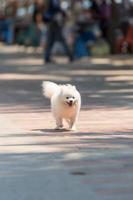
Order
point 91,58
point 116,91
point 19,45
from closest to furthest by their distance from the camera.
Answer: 1. point 116,91
2. point 91,58
3. point 19,45

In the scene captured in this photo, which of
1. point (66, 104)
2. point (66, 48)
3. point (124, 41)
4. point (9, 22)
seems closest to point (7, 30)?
point (9, 22)

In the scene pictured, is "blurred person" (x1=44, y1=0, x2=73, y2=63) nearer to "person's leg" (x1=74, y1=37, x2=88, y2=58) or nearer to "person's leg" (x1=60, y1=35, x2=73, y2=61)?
"person's leg" (x1=60, y1=35, x2=73, y2=61)

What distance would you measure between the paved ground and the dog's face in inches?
17.5

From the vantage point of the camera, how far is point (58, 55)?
2947cm

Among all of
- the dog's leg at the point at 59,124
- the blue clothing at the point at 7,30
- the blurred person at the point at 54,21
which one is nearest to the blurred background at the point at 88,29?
the blurred person at the point at 54,21

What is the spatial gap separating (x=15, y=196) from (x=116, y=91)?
9.55m

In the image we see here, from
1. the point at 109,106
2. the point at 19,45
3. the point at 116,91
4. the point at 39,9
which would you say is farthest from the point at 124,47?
the point at 109,106

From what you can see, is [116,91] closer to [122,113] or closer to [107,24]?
[122,113]

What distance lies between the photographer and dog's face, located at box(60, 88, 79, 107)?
10.9 m

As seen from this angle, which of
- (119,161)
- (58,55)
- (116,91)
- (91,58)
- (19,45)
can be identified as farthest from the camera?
(19,45)

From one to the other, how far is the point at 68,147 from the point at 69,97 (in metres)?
1.03

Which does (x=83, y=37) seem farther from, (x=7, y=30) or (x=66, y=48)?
(x=7, y=30)

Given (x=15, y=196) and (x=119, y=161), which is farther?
(x=119, y=161)

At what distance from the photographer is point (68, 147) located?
1008 cm
